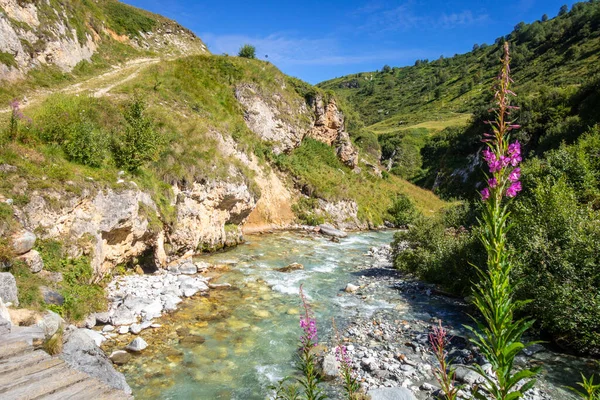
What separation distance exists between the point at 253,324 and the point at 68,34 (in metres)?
30.7

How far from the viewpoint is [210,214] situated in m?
21.6

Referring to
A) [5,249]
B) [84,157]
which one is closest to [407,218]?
[84,157]

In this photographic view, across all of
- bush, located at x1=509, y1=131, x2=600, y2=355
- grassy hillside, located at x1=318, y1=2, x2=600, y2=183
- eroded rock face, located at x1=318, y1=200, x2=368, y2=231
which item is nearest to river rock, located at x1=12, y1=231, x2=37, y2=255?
bush, located at x1=509, y1=131, x2=600, y2=355

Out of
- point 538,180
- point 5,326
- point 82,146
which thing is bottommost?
point 5,326

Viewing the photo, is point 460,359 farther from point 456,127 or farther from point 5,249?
point 456,127

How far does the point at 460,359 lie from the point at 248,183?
1822cm

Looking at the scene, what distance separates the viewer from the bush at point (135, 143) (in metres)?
16.7

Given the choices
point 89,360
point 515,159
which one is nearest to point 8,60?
point 89,360

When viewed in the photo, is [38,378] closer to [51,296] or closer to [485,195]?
[51,296]

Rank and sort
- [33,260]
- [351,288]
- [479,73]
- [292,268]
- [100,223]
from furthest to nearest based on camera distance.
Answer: [479,73], [292,268], [351,288], [100,223], [33,260]

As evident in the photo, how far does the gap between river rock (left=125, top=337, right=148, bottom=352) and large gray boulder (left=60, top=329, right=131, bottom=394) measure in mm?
1427

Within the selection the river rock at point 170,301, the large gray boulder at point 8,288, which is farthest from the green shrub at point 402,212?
the large gray boulder at point 8,288

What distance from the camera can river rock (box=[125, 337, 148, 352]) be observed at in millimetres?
9673

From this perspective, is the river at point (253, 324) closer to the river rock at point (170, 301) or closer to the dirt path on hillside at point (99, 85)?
the river rock at point (170, 301)
